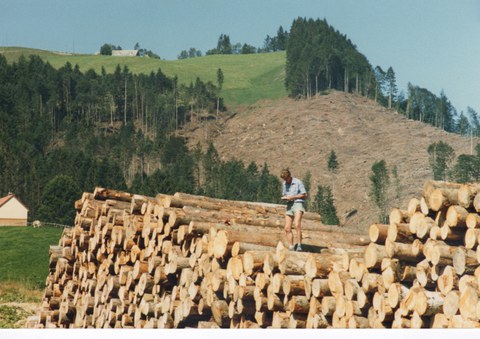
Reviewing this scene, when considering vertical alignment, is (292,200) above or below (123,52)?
below

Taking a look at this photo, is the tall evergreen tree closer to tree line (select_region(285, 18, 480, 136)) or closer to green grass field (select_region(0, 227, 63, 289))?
tree line (select_region(285, 18, 480, 136))

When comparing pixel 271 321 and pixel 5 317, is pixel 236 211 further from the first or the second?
pixel 5 317

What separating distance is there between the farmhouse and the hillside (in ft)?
120

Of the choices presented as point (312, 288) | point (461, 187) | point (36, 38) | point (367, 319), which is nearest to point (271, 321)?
point (312, 288)

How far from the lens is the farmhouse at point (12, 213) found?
6569 cm

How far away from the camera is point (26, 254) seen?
45.4 m

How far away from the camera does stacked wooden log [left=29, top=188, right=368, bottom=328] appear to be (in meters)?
9.00

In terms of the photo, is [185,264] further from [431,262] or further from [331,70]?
[331,70]

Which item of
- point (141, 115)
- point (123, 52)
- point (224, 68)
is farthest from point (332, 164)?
point (123, 52)

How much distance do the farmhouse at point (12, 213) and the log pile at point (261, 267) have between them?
52.2 metres

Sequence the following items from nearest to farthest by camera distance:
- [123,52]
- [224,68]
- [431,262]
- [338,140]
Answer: [431,262] → [338,140] → [224,68] → [123,52]

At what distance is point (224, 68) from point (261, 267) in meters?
159

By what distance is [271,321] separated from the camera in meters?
9.16

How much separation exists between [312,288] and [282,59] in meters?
166
